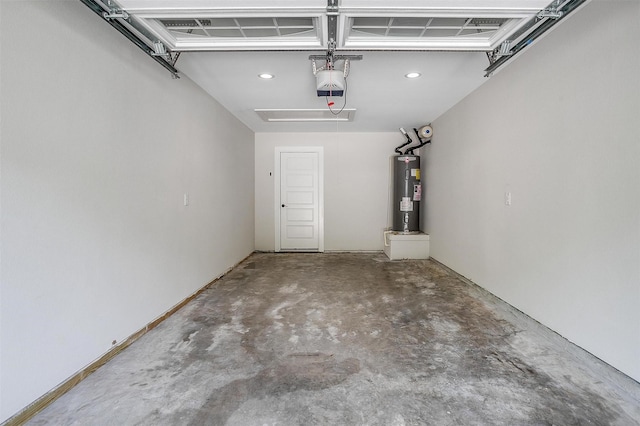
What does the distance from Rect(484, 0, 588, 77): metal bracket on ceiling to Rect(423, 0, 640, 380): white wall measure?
29cm

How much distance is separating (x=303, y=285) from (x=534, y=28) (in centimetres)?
316

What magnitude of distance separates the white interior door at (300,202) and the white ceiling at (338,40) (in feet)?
6.84

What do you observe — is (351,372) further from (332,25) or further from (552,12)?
(552,12)

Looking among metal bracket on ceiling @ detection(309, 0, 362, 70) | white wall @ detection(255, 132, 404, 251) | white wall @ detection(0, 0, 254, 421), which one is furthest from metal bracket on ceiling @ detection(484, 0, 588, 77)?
white wall @ detection(255, 132, 404, 251)

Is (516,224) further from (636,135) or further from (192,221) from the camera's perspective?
(192,221)

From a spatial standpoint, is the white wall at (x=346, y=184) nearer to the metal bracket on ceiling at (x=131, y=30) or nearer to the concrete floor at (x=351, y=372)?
the concrete floor at (x=351, y=372)

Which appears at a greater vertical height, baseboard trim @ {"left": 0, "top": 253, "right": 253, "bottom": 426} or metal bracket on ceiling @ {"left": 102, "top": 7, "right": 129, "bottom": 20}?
metal bracket on ceiling @ {"left": 102, "top": 7, "right": 129, "bottom": 20}

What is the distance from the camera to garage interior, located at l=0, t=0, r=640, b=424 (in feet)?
4.84

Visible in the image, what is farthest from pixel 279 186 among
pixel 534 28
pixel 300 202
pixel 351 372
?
pixel 534 28

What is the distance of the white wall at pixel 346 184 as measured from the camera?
5535 mm

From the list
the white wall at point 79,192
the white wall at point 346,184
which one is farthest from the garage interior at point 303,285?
the white wall at point 346,184

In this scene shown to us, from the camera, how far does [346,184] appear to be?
5.59m

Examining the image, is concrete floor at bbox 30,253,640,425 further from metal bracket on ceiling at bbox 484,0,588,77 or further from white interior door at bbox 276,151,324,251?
white interior door at bbox 276,151,324,251

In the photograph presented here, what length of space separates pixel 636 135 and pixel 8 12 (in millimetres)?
3266
